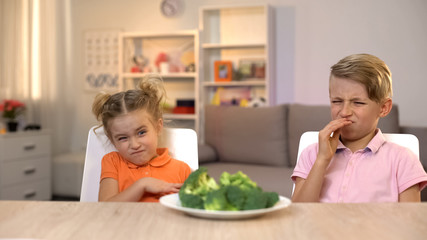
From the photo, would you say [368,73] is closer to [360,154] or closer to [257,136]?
[360,154]

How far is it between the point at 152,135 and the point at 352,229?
0.92 metres

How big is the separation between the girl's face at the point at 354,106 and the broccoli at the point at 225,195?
618mm

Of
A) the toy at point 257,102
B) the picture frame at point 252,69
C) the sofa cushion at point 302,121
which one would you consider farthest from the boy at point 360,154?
the picture frame at point 252,69

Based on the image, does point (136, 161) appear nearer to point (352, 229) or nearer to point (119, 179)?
point (119, 179)

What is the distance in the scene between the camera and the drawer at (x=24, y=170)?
176 inches

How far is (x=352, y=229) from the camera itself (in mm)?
945

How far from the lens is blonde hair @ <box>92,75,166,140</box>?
1.73m

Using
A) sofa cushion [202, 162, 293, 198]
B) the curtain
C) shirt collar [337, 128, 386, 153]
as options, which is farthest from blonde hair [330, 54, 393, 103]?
the curtain

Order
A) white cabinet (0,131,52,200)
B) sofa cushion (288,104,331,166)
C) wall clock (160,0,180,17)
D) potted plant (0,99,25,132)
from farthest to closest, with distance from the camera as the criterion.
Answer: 1. wall clock (160,0,180,17)
2. potted plant (0,99,25,132)
3. white cabinet (0,131,52,200)
4. sofa cushion (288,104,331,166)

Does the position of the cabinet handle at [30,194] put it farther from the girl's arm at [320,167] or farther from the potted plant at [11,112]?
the girl's arm at [320,167]

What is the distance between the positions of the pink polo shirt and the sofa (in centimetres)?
219

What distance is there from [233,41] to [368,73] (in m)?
3.77

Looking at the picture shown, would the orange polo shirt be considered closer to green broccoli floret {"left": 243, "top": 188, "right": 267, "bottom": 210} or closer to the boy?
the boy

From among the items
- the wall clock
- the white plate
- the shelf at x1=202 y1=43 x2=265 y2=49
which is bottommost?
the white plate
